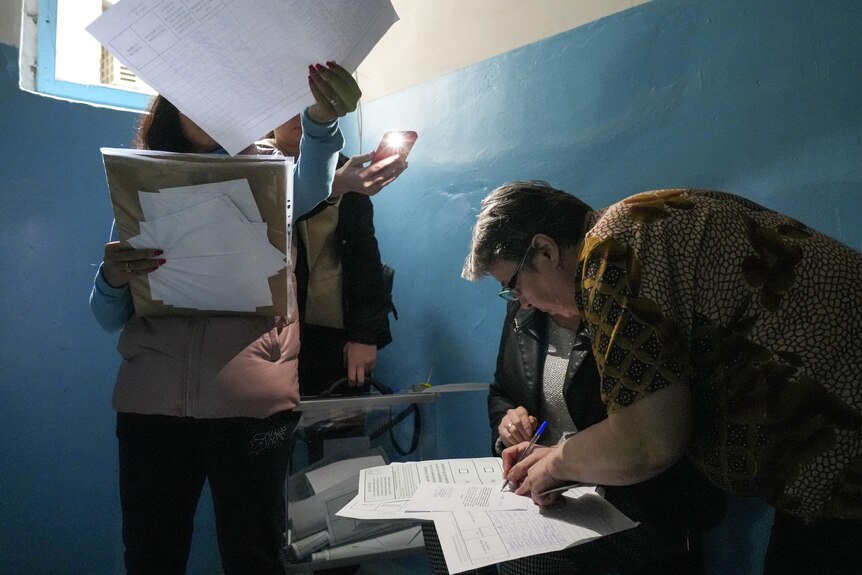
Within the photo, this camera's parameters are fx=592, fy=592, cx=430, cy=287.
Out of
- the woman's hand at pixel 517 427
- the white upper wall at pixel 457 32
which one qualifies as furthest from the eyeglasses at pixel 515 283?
the white upper wall at pixel 457 32

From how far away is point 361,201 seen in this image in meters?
1.54

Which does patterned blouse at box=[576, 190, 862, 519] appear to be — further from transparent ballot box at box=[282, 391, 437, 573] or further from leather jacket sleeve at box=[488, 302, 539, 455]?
transparent ballot box at box=[282, 391, 437, 573]

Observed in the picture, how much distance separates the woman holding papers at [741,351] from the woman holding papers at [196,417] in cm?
52

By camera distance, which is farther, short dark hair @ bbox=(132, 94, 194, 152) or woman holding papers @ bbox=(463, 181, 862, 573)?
short dark hair @ bbox=(132, 94, 194, 152)

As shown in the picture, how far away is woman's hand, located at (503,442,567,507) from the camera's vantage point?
88 cm

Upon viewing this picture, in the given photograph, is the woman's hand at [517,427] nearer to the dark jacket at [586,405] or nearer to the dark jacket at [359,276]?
the dark jacket at [586,405]

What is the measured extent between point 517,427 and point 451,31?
50.8 inches

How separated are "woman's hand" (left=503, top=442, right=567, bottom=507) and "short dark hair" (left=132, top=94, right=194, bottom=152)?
2.72 ft

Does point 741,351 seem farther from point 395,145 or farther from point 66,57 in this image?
point 66,57

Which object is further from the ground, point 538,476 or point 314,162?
point 314,162

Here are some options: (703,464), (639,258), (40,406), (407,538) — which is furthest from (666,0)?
(40,406)

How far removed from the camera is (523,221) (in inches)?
36.9

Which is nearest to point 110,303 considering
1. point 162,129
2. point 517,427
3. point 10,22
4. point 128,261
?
point 128,261

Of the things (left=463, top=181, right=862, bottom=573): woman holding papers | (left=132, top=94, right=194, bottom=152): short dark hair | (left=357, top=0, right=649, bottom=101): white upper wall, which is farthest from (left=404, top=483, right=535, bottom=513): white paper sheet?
(left=357, top=0, right=649, bottom=101): white upper wall
